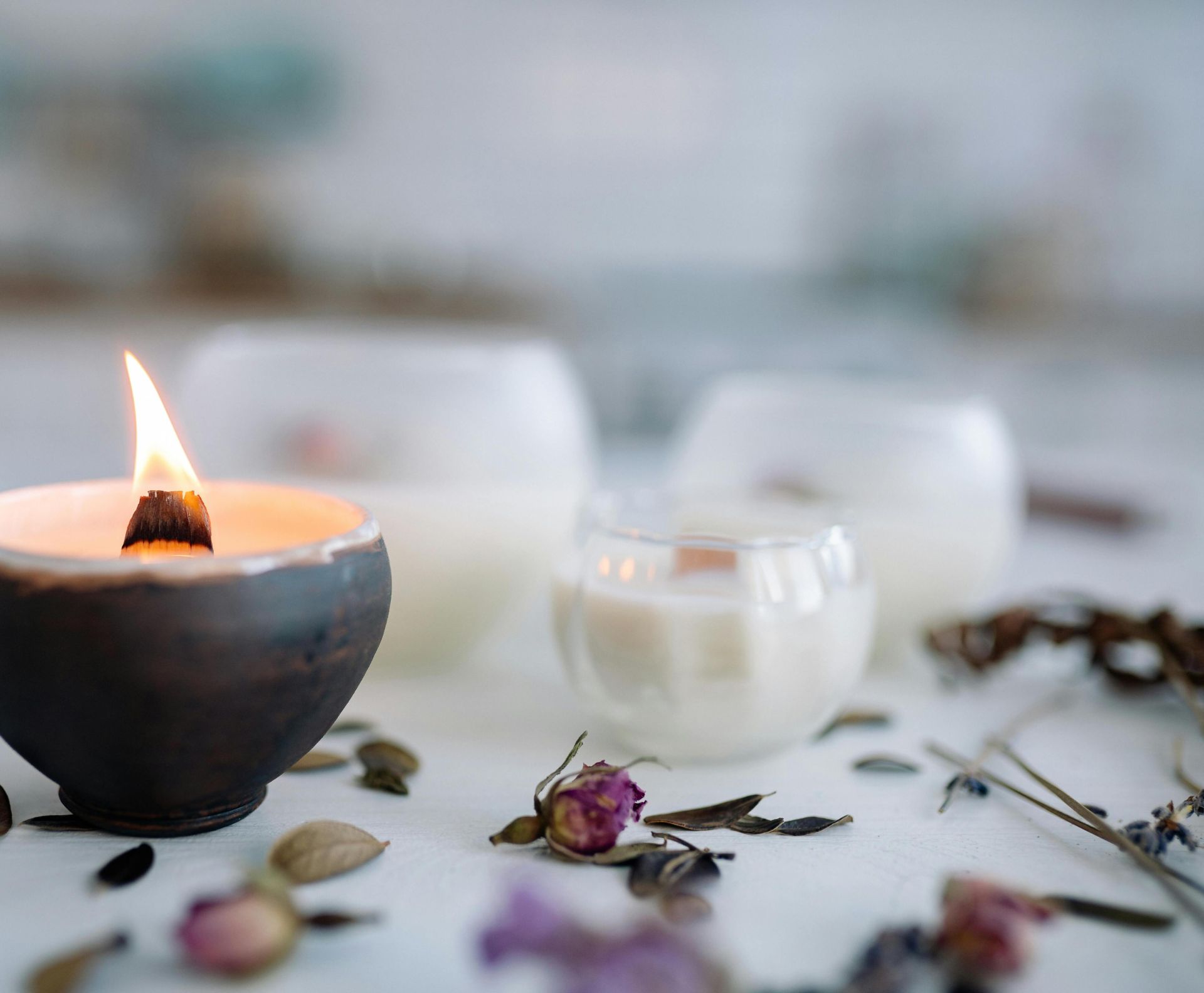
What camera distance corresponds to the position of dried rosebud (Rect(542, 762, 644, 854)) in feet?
1.06

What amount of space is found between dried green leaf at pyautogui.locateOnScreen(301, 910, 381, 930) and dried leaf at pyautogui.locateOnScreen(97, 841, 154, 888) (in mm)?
54

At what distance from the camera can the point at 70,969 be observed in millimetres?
257

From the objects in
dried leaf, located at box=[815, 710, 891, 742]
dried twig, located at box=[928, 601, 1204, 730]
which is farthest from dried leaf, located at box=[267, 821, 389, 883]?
dried twig, located at box=[928, 601, 1204, 730]

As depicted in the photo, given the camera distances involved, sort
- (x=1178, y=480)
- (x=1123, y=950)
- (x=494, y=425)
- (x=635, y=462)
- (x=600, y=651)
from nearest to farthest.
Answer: (x=1123, y=950)
(x=600, y=651)
(x=494, y=425)
(x=1178, y=480)
(x=635, y=462)

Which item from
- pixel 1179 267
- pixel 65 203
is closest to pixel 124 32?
pixel 65 203

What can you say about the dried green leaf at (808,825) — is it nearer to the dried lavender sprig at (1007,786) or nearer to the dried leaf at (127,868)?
the dried lavender sprig at (1007,786)

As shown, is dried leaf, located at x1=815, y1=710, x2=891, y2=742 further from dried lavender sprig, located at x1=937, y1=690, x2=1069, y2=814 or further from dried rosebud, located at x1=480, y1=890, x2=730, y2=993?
dried rosebud, located at x1=480, y1=890, x2=730, y2=993

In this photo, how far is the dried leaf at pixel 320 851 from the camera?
31 centimetres

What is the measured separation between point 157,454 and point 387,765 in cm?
14

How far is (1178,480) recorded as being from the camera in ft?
3.22

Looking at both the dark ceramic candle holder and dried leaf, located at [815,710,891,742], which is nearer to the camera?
the dark ceramic candle holder

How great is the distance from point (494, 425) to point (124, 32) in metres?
1.96

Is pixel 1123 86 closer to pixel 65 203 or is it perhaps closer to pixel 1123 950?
pixel 65 203

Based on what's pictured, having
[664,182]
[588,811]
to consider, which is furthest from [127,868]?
[664,182]
